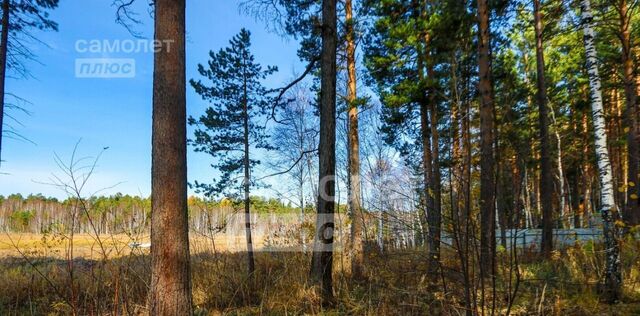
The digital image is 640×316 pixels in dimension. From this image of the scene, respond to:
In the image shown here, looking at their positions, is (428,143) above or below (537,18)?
below

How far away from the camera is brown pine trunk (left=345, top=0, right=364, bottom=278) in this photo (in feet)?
25.9

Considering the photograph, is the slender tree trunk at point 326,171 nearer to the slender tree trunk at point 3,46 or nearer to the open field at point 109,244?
the open field at point 109,244

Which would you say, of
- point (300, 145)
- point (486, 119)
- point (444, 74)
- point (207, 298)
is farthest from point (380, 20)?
point (300, 145)

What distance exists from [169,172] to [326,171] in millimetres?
2228

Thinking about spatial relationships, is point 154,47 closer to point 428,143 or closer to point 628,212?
point 428,143

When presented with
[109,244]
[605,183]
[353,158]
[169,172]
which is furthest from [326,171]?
[353,158]

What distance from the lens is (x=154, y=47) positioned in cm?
356

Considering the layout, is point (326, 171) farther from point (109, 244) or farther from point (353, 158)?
point (353, 158)

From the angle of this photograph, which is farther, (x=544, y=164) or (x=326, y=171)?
(x=544, y=164)

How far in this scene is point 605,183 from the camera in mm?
4605

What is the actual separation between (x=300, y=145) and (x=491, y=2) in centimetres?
1241

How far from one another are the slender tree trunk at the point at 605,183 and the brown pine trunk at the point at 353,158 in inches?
165

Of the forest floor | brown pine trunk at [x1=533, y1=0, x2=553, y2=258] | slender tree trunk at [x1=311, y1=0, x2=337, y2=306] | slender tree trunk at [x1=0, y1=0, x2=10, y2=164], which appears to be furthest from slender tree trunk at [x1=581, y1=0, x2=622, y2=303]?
slender tree trunk at [x1=0, y1=0, x2=10, y2=164]

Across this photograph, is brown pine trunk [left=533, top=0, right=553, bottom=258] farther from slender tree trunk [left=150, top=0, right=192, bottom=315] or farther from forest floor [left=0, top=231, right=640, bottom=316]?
slender tree trunk [left=150, top=0, right=192, bottom=315]
